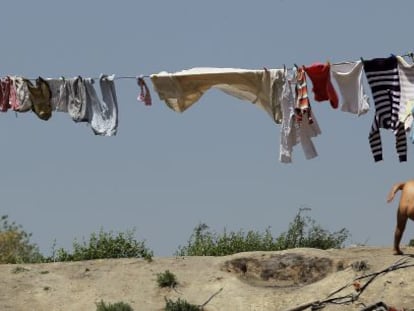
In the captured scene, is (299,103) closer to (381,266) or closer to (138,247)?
(381,266)

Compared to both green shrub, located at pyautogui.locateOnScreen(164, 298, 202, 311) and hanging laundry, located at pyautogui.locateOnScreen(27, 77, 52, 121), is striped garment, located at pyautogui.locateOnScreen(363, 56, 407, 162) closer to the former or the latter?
green shrub, located at pyautogui.locateOnScreen(164, 298, 202, 311)

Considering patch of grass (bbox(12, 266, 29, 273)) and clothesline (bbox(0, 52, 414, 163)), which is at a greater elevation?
clothesline (bbox(0, 52, 414, 163))

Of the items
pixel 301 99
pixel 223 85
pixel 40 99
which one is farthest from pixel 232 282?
pixel 40 99

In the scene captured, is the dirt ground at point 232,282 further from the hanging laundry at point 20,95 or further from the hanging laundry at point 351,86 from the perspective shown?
the hanging laundry at point 20,95

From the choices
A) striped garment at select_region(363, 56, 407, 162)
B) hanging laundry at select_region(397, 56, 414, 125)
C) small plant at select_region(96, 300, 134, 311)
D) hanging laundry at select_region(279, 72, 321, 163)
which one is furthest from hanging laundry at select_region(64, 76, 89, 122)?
hanging laundry at select_region(397, 56, 414, 125)

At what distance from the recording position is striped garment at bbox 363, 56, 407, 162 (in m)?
17.0

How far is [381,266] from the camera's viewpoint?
19453 mm

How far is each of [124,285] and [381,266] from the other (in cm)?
542

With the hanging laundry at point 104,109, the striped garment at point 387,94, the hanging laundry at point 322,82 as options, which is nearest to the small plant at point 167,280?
the hanging laundry at point 104,109

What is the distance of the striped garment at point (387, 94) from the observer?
669 inches

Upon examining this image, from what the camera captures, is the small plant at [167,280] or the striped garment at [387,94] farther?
the small plant at [167,280]

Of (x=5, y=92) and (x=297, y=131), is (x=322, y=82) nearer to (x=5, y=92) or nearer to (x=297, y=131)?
(x=297, y=131)

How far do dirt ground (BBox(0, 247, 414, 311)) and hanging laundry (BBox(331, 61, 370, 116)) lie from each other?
11.8 ft

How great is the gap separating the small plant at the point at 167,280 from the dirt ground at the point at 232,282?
0.39 ft
